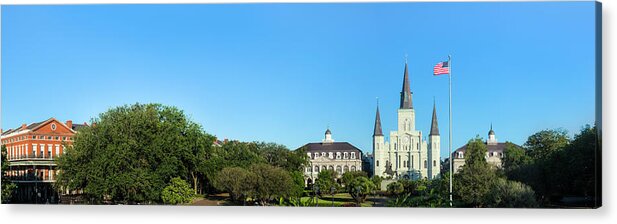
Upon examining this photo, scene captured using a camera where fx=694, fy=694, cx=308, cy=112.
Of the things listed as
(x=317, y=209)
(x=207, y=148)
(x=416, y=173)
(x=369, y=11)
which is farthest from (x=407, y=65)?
(x=207, y=148)

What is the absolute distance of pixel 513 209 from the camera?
575 inches

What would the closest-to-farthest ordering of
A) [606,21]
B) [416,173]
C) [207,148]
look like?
1. [606,21]
2. [416,173]
3. [207,148]

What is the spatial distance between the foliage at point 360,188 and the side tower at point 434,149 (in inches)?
55.2

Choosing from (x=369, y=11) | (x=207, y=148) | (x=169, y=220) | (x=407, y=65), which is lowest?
(x=169, y=220)

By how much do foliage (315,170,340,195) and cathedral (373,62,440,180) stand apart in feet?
3.42

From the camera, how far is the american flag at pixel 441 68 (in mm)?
15070

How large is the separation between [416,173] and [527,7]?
4510mm

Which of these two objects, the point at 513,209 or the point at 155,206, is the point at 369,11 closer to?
the point at 513,209

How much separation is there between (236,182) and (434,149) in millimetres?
4700

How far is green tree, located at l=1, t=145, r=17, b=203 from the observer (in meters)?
15.6

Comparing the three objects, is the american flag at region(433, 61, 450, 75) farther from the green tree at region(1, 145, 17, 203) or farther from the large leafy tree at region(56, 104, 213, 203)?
the green tree at region(1, 145, 17, 203)

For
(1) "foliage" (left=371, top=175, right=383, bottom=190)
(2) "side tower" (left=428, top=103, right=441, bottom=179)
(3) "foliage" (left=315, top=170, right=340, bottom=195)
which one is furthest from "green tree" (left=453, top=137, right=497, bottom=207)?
(3) "foliage" (left=315, top=170, right=340, bottom=195)

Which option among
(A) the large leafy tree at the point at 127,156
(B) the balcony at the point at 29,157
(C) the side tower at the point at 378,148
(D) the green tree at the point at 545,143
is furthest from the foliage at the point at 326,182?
(B) the balcony at the point at 29,157

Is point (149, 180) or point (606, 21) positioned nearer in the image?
point (606, 21)
